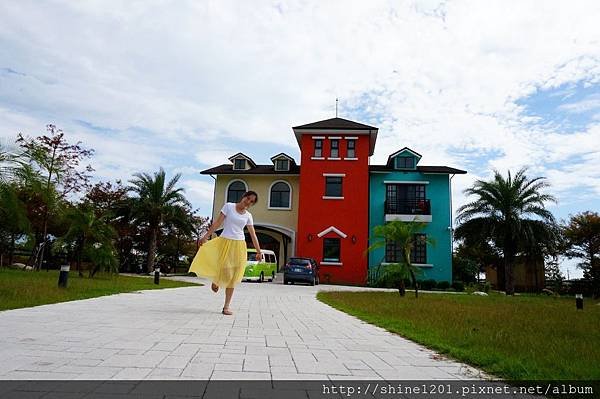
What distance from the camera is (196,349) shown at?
160 inches

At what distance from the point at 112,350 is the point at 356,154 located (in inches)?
992

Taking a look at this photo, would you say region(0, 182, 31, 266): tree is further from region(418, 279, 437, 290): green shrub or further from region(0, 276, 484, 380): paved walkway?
region(418, 279, 437, 290): green shrub

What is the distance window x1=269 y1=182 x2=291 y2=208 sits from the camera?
2961cm

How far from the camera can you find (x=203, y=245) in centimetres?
673

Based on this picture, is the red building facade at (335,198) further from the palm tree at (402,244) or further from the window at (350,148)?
the palm tree at (402,244)

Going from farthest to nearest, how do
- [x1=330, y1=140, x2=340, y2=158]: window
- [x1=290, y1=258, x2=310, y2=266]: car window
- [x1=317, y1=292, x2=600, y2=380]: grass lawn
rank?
[x1=330, y1=140, x2=340, y2=158]: window < [x1=290, y1=258, x2=310, y2=266]: car window < [x1=317, y1=292, x2=600, y2=380]: grass lawn

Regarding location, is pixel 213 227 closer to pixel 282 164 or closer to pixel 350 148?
pixel 350 148

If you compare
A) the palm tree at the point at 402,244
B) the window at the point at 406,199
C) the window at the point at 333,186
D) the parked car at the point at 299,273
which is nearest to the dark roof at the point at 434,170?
the window at the point at 406,199

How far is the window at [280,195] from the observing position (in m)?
29.6

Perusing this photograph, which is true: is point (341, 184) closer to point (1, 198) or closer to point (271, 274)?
point (271, 274)

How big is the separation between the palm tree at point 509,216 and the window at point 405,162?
390cm

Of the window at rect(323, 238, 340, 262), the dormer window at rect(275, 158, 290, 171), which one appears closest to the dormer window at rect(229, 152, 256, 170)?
the dormer window at rect(275, 158, 290, 171)

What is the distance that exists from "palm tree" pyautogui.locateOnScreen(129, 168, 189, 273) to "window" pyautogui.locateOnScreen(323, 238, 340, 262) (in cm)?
970

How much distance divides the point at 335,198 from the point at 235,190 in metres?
6.79
